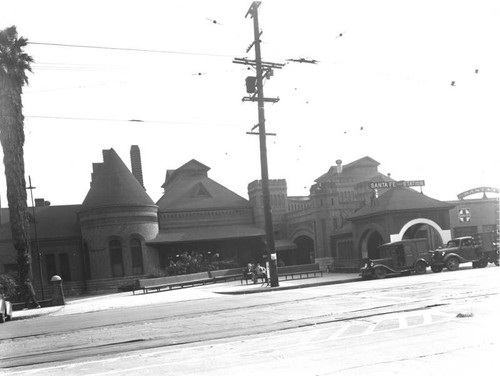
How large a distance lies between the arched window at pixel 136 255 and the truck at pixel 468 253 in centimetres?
2245

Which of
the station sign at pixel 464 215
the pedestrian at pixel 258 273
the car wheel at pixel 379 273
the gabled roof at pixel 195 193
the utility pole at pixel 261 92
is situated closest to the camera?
the utility pole at pixel 261 92

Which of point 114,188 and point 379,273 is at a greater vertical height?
point 114,188

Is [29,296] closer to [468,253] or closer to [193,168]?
[468,253]

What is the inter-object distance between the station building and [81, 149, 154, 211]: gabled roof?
78mm

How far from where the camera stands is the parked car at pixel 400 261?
25359mm

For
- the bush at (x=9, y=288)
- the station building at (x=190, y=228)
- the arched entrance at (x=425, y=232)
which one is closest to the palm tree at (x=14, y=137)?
the bush at (x=9, y=288)

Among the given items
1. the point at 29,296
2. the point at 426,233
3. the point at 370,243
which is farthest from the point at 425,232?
the point at 29,296

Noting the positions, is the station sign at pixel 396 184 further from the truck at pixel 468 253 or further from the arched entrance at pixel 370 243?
the truck at pixel 468 253

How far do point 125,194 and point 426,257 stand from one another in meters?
23.2

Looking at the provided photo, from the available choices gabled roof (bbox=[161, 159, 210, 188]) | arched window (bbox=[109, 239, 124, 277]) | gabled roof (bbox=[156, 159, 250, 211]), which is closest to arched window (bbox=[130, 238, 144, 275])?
arched window (bbox=[109, 239, 124, 277])

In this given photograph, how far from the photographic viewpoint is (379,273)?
2534 cm

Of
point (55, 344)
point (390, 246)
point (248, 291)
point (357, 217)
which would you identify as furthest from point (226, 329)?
point (357, 217)

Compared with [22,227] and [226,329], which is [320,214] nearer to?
[22,227]

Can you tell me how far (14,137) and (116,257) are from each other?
1562 centimetres
